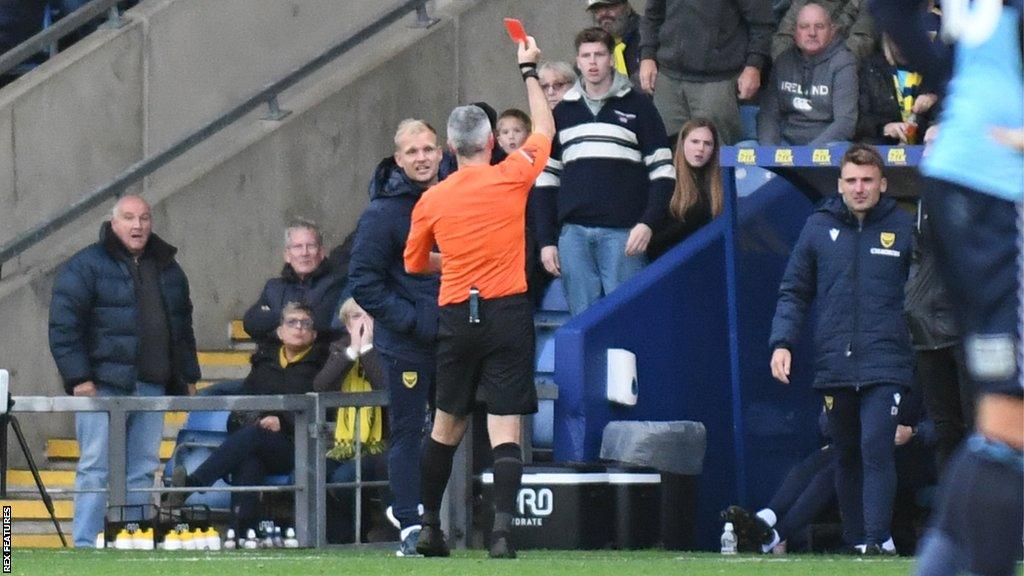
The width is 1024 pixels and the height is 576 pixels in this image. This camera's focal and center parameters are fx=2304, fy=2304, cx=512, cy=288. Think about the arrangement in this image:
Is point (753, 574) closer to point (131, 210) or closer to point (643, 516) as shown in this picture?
point (643, 516)

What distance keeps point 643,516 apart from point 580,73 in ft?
9.25

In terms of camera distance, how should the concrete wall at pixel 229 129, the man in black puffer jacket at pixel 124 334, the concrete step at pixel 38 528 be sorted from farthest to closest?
the concrete wall at pixel 229 129 → the concrete step at pixel 38 528 → the man in black puffer jacket at pixel 124 334

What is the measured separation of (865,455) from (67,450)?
5427 mm

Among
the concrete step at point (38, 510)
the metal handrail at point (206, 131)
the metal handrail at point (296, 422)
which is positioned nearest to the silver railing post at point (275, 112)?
the metal handrail at point (206, 131)

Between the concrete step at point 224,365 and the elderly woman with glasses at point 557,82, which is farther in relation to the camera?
the concrete step at point 224,365

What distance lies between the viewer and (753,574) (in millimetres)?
9219

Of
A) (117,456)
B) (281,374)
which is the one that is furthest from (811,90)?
(117,456)

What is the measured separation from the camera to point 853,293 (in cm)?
1143

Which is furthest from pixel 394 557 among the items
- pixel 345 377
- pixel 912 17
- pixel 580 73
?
pixel 912 17

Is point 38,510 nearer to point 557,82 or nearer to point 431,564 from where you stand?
point 557,82

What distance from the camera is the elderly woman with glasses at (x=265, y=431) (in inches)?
491

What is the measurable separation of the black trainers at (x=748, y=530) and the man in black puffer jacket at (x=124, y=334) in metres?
3.08

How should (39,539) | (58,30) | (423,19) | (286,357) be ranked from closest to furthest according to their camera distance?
(286,357) < (39,539) < (58,30) < (423,19)

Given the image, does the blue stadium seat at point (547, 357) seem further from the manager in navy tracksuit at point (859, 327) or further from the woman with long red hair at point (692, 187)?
the manager in navy tracksuit at point (859, 327)
